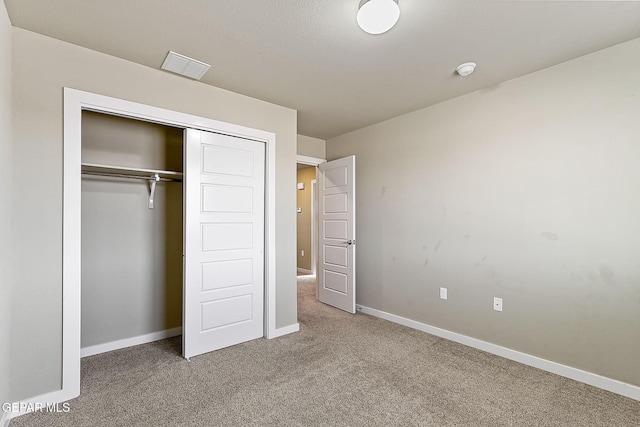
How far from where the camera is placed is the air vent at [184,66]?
93.0 inches

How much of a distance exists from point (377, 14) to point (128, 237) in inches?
114

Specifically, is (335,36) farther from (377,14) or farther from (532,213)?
(532,213)

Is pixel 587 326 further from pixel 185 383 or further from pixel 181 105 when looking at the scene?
pixel 181 105

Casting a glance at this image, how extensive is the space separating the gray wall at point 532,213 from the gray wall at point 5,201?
3367mm

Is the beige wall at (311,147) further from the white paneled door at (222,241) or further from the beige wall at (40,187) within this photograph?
the beige wall at (40,187)

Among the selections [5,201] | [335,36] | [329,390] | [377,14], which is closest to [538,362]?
[329,390]

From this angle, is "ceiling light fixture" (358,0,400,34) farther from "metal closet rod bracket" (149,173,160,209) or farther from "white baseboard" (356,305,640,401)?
"white baseboard" (356,305,640,401)

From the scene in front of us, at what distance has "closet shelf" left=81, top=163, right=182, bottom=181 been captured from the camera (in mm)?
2617

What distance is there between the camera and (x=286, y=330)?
10.8 feet

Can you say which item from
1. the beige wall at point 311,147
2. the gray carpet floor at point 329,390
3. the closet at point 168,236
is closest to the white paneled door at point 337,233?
the beige wall at point 311,147

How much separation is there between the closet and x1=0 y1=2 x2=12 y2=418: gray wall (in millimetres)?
757

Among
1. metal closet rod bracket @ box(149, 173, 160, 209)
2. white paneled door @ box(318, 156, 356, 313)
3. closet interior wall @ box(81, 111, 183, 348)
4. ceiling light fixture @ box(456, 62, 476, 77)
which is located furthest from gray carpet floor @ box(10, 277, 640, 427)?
ceiling light fixture @ box(456, 62, 476, 77)

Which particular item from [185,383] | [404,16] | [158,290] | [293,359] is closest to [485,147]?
[404,16]

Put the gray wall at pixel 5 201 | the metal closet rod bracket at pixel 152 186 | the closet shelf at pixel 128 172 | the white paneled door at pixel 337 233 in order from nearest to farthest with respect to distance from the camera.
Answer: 1. the gray wall at pixel 5 201
2. the closet shelf at pixel 128 172
3. the metal closet rod bracket at pixel 152 186
4. the white paneled door at pixel 337 233
